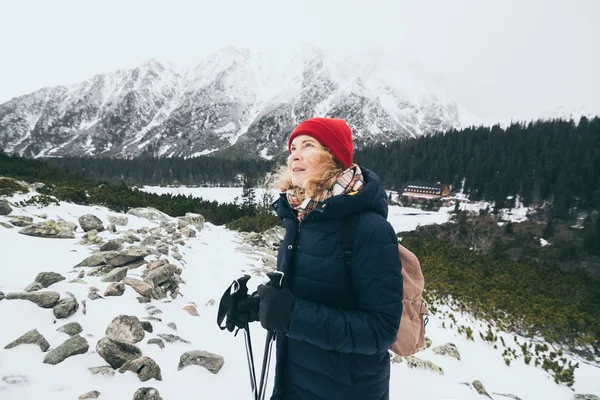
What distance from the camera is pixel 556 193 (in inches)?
2050

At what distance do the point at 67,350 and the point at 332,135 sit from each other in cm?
375

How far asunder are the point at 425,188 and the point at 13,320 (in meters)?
76.0

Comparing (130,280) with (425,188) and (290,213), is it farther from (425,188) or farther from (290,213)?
(425,188)

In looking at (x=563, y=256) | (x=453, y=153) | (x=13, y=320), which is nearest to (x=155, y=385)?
(x=13, y=320)

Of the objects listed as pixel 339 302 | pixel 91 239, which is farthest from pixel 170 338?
pixel 91 239

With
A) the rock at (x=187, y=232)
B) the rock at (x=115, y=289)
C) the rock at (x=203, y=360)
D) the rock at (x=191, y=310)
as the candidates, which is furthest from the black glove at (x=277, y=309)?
the rock at (x=187, y=232)

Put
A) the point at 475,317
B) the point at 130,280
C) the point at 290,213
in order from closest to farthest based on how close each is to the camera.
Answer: the point at 290,213 → the point at 130,280 → the point at 475,317

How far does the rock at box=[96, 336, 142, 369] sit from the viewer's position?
3.13 m

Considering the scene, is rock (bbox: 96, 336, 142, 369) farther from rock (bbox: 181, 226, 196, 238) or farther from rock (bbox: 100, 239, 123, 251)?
rock (bbox: 181, 226, 196, 238)

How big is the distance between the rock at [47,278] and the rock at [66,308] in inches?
33.7

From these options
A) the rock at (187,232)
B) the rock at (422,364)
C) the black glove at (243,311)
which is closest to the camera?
the black glove at (243,311)

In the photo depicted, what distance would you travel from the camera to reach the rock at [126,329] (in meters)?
3.62

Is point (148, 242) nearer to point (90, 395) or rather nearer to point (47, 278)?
point (47, 278)

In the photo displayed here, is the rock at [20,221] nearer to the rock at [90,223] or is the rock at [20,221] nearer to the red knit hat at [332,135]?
the rock at [90,223]
